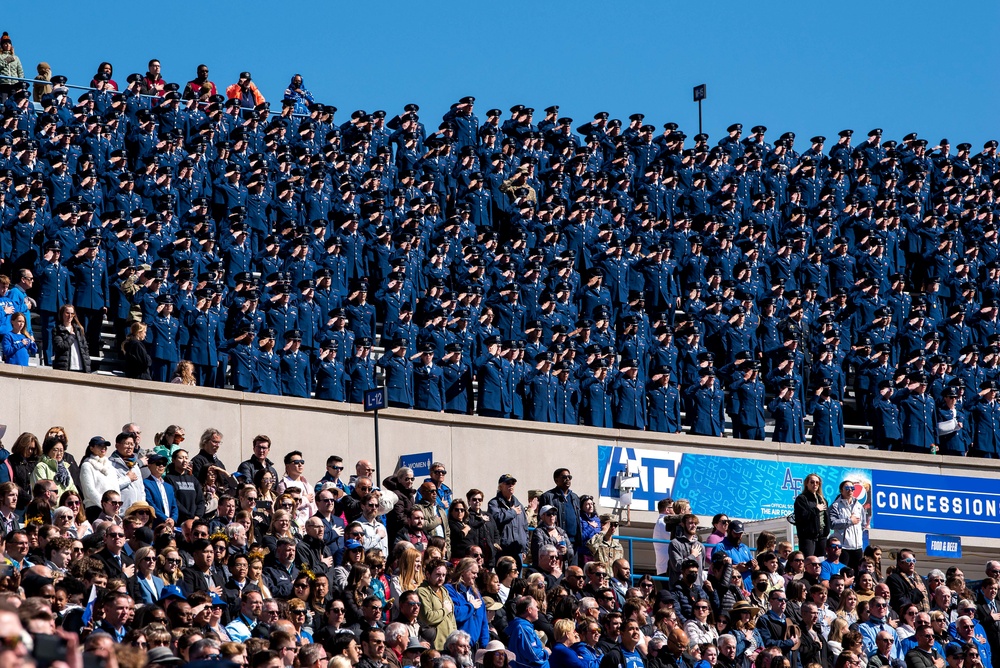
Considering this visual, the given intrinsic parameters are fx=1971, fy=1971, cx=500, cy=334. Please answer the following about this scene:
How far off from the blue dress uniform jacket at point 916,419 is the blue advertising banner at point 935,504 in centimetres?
87

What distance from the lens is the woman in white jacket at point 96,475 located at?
14.8 meters

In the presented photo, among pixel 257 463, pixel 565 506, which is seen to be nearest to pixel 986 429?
pixel 565 506

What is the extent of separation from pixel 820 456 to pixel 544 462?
4.01 meters

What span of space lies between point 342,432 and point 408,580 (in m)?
7.41

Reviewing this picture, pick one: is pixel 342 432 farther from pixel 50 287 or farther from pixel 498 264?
pixel 498 264

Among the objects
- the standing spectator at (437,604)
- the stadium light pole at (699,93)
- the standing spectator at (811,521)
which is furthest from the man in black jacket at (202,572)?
the stadium light pole at (699,93)

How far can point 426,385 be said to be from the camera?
2270 cm

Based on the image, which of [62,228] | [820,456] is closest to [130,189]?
[62,228]

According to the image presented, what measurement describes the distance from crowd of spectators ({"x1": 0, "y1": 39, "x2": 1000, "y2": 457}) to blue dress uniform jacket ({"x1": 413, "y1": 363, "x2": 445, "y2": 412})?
0.03 metres

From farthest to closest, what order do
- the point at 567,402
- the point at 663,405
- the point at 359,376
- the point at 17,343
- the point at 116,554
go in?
the point at 663,405 < the point at 567,402 < the point at 359,376 < the point at 17,343 < the point at 116,554

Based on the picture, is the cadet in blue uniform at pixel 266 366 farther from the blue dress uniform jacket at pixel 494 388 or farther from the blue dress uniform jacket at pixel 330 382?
the blue dress uniform jacket at pixel 494 388

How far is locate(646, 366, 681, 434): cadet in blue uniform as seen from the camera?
24.2 metres

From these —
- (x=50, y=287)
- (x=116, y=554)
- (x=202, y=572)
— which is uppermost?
(x=50, y=287)

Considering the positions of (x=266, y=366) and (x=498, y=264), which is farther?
(x=498, y=264)
